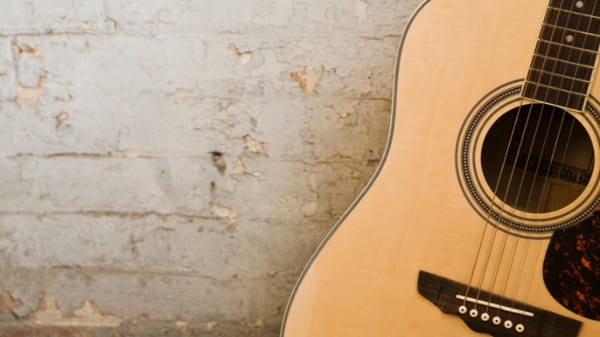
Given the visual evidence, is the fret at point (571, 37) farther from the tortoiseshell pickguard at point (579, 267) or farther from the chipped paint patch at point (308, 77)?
the chipped paint patch at point (308, 77)

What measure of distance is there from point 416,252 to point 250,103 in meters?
0.60

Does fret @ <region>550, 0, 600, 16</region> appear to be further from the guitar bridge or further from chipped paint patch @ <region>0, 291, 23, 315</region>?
chipped paint patch @ <region>0, 291, 23, 315</region>

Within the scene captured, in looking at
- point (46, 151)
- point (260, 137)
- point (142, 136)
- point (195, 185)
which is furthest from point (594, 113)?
point (46, 151)

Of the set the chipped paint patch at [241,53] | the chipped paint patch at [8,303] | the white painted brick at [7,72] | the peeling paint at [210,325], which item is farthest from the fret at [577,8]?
the chipped paint patch at [8,303]

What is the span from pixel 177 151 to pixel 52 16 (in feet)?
1.54

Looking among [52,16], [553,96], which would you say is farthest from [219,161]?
[553,96]

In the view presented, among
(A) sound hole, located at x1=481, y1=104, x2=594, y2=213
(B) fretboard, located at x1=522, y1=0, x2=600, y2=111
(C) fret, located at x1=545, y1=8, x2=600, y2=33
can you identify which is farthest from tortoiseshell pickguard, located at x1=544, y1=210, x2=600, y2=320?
(C) fret, located at x1=545, y1=8, x2=600, y2=33

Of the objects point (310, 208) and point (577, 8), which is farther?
point (310, 208)

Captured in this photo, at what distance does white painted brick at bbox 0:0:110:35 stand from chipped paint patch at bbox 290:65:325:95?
51cm

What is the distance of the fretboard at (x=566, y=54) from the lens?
94 cm

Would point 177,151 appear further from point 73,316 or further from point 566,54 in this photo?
point 566,54

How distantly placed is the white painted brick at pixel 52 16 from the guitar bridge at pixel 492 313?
3.37 ft

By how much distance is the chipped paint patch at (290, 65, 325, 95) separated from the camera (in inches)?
53.2

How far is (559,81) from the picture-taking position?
0.95 metres
